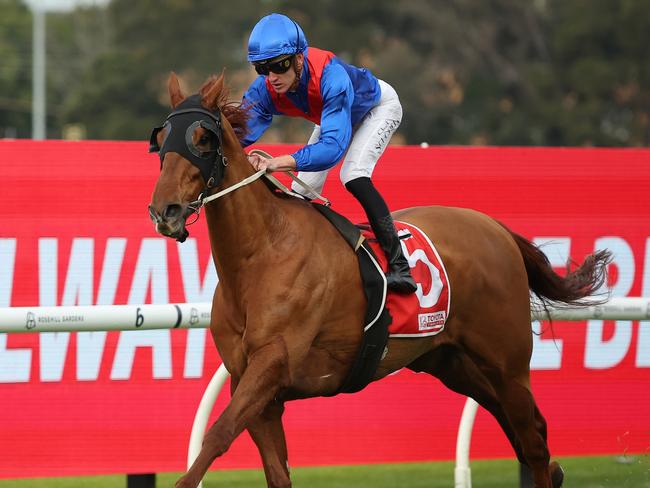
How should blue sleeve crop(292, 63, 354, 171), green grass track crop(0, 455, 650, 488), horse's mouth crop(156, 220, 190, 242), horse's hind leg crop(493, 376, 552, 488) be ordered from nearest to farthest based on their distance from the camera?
horse's mouth crop(156, 220, 190, 242)
blue sleeve crop(292, 63, 354, 171)
horse's hind leg crop(493, 376, 552, 488)
green grass track crop(0, 455, 650, 488)

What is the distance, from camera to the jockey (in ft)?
15.0

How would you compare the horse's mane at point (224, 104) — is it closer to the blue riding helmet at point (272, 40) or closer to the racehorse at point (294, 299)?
the racehorse at point (294, 299)

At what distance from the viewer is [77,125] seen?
4059cm

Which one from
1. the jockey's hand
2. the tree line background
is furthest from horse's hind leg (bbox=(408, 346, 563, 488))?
the tree line background

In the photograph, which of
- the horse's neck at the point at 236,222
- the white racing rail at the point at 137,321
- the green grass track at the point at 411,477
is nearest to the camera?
the horse's neck at the point at 236,222

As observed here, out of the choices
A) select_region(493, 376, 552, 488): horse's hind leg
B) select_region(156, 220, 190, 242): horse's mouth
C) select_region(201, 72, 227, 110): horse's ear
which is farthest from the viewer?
select_region(493, 376, 552, 488): horse's hind leg

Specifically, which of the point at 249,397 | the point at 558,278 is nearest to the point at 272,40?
the point at 249,397

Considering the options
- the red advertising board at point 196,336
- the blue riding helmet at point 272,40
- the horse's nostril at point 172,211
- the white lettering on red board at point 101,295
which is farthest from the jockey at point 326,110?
the white lettering on red board at point 101,295

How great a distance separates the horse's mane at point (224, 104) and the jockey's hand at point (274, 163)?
4.6 inches

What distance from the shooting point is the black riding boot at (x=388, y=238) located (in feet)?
16.0

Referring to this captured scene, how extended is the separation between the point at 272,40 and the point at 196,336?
1.99 meters

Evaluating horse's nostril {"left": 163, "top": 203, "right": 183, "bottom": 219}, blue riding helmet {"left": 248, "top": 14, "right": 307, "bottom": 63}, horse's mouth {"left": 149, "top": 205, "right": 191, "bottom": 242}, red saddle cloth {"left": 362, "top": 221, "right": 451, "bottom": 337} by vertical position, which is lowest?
Answer: red saddle cloth {"left": 362, "top": 221, "right": 451, "bottom": 337}

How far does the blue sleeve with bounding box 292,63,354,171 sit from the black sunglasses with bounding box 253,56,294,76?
160 millimetres

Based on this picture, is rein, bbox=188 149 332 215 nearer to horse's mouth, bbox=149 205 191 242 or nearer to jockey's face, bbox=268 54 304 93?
horse's mouth, bbox=149 205 191 242
